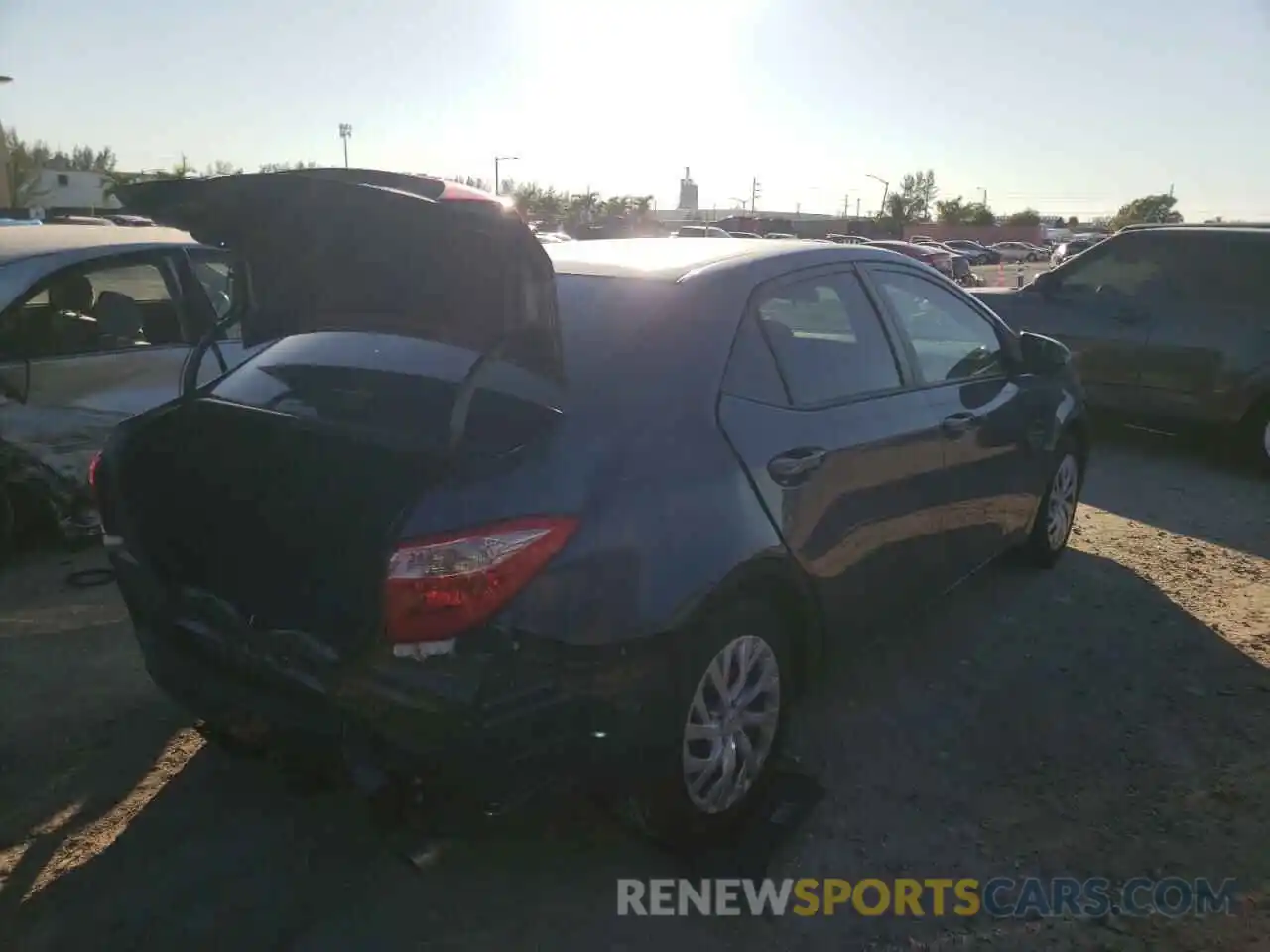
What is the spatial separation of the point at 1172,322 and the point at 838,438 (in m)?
5.85

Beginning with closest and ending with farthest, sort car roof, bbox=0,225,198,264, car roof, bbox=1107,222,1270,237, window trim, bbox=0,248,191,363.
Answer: window trim, bbox=0,248,191,363, car roof, bbox=0,225,198,264, car roof, bbox=1107,222,1270,237

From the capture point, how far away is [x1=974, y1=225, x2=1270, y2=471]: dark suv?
723 cm

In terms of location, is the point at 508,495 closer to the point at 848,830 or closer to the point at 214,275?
the point at 848,830

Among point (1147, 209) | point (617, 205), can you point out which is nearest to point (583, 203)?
point (617, 205)

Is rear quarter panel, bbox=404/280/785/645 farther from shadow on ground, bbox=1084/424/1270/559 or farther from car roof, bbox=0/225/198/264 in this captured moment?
shadow on ground, bbox=1084/424/1270/559

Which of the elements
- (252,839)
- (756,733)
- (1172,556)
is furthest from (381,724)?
(1172,556)

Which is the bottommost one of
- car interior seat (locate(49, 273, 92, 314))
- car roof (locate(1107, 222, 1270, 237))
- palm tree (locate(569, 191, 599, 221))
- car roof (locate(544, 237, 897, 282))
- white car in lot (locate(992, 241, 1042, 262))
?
white car in lot (locate(992, 241, 1042, 262))

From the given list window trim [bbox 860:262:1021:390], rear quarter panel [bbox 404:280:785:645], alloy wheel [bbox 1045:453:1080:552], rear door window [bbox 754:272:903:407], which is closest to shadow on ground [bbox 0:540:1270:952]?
rear quarter panel [bbox 404:280:785:645]

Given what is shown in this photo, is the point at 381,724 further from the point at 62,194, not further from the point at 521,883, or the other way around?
the point at 62,194

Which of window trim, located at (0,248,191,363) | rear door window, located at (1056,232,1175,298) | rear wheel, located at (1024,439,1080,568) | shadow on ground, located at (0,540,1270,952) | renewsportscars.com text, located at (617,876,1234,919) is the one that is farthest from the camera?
rear door window, located at (1056,232,1175,298)

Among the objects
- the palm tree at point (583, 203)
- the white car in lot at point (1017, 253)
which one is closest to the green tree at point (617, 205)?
the palm tree at point (583, 203)

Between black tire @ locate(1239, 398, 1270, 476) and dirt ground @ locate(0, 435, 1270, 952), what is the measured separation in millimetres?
3294

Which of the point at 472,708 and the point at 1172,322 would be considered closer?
the point at 472,708

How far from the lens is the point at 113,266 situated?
4957mm
